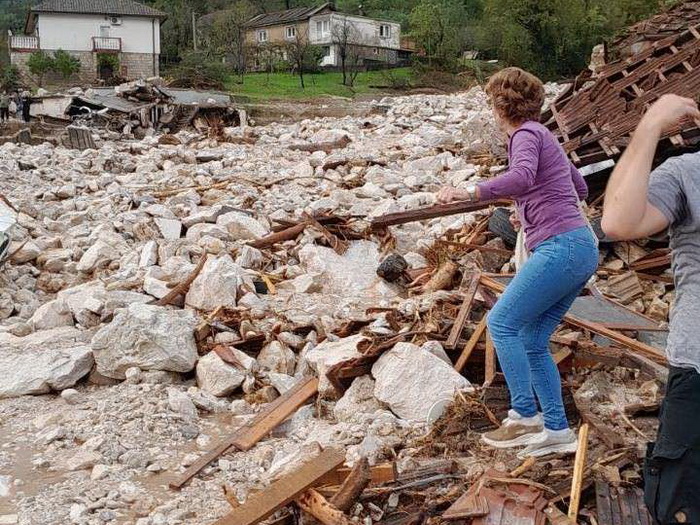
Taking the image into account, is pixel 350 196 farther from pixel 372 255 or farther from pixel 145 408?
pixel 145 408

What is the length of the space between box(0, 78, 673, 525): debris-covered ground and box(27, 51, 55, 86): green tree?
109 feet

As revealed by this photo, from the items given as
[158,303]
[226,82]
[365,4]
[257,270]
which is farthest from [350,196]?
[365,4]

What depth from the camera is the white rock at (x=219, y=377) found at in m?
5.44

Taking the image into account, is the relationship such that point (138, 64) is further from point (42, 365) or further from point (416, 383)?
point (416, 383)

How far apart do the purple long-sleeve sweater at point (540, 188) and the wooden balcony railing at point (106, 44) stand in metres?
44.6

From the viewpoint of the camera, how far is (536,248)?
3.49 meters

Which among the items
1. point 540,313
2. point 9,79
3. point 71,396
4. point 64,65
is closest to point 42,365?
point 71,396

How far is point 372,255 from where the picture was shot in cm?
792

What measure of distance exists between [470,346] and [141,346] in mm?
2400

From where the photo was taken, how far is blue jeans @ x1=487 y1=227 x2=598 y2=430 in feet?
11.2

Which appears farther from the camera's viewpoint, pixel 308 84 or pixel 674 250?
pixel 308 84

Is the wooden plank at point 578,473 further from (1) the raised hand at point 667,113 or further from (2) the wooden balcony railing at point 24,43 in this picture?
(2) the wooden balcony railing at point 24,43

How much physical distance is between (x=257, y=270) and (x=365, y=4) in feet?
203

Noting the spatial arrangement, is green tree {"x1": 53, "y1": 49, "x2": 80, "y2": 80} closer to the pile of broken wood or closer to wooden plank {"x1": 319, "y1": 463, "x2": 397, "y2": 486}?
the pile of broken wood
